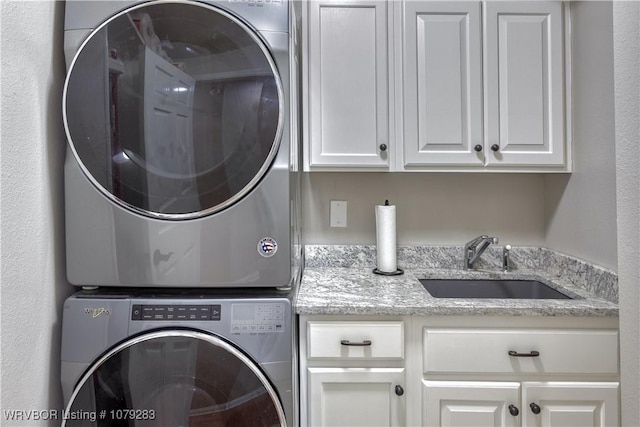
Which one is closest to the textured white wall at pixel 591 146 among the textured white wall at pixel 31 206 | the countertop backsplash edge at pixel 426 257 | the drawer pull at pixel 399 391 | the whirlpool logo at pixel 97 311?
the countertop backsplash edge at pixel 426 257

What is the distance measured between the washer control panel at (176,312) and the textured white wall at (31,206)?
0.31 m

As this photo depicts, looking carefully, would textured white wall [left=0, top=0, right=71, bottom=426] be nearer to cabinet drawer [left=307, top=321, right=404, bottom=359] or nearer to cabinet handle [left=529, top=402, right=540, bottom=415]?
cabinet drawer [left=307, top=321, right=404, bottom=359]

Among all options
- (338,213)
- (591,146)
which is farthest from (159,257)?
(591,146)

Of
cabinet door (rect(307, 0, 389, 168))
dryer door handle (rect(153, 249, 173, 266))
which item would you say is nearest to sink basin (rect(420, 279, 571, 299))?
→ cabinet door (rect(307, 0, 389, 168))

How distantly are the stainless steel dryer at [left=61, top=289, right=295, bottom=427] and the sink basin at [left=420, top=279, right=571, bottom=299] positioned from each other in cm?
86

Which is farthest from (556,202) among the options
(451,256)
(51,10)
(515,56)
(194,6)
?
(51,10)

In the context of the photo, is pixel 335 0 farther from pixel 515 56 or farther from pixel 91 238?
pixel 91 238

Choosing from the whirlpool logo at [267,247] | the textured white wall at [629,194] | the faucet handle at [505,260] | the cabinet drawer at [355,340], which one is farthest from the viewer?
the faucet handle at [505,260]

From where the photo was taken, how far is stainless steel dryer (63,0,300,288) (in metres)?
1.07

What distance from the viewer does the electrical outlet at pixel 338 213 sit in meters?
1.81

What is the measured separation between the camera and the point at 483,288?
1.65 m

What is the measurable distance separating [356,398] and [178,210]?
853mm

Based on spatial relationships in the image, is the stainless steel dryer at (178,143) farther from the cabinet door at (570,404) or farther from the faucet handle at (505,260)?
the faucet handle at (505,260)

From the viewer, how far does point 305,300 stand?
1244 millimetres
